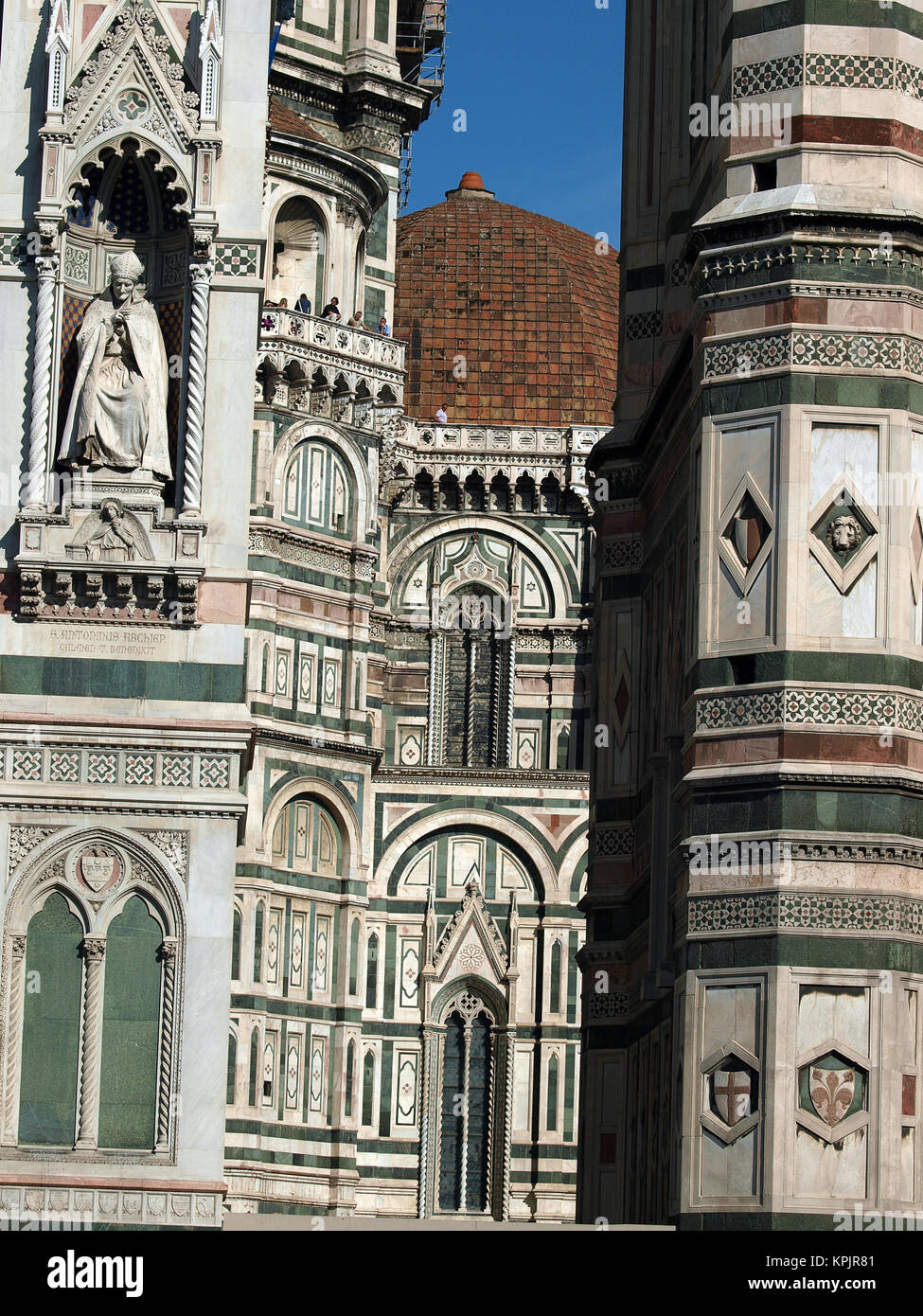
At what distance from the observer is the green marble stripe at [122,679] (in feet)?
83.5

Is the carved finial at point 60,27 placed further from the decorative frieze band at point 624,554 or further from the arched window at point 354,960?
the arched window at point 354,960

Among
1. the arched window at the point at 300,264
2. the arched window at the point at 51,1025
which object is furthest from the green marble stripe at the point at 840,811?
the arched window at the point at 300,264

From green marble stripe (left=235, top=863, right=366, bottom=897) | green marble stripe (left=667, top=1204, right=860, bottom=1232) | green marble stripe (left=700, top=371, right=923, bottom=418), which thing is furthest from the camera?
green marble stripe (left=235, top=863, right=366, bottom=897)

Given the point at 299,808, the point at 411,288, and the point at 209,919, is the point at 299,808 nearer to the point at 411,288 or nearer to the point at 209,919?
the point at 411,288

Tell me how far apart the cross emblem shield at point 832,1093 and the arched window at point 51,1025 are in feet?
19.3

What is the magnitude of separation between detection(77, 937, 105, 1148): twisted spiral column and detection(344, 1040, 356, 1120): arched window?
24.3m

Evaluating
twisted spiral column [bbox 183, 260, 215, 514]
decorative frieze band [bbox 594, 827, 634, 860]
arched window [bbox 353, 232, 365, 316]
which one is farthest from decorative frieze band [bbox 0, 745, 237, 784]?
arched window [bbox 353, 232, 365, 316]

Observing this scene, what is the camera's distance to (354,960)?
163ft

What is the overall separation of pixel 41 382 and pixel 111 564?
1694 millimetres

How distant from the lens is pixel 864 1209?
23.2 meters

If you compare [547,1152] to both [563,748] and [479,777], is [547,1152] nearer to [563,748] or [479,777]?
[479,777]

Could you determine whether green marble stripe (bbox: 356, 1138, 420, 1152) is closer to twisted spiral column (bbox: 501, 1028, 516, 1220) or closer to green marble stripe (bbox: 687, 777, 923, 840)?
twisted spiral column (bbox: 501, 1028, 516, 1220)

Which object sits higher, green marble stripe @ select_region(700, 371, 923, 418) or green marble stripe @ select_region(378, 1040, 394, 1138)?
green marble stripe @ select_region(700, 371, 923, 418)

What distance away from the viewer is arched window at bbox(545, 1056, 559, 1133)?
5066cm
